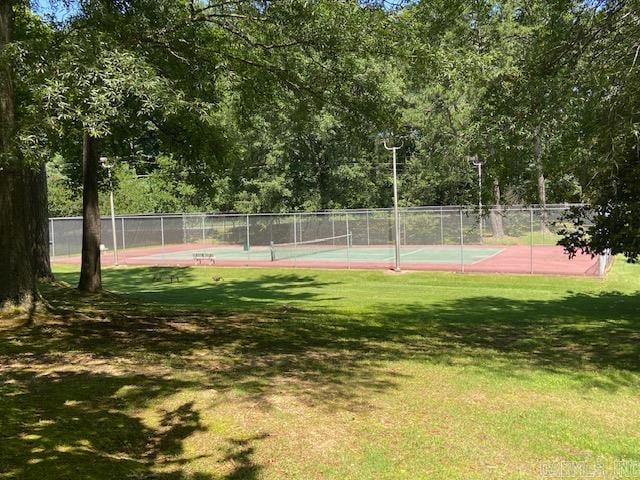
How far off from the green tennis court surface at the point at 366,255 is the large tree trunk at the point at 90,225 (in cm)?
1669

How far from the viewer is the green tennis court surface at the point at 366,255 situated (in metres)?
31.3

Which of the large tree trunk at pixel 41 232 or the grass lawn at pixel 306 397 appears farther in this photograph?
the large tree trunk at pixel 41 232

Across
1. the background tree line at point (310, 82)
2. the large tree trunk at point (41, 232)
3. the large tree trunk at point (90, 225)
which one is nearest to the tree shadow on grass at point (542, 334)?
the background tree line at point (310, 82)

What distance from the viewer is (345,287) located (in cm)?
2178

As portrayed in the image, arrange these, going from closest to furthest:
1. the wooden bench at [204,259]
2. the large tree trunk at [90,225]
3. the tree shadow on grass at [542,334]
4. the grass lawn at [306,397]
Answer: the grass lawn at [306,397], the tree shadow on grass at [542,334], the large tree trunk at [90,225], the wooden bench at [204,259]

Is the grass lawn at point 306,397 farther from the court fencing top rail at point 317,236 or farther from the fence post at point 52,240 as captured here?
the fence post at point 52,240

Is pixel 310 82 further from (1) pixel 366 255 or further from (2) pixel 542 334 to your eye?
(1) pixel 366 255

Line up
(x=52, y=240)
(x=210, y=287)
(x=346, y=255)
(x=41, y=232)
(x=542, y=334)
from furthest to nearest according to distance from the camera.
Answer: (x=52, y=240)
(x=346, y=255)
(x=210, y=287)
(x=41, y=232)
(x=542, y=334)

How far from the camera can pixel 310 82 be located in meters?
12.5

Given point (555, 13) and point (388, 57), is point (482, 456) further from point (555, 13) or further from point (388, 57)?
point (388, 57)

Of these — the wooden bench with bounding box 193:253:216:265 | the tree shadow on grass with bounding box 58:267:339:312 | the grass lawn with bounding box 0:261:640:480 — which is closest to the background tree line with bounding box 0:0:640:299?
the grass lawn with bounding box 0:261:640:480

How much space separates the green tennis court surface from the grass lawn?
1932 cm

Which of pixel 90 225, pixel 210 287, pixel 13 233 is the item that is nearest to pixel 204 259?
pixel 210 287

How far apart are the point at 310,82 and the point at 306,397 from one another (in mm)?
8351
